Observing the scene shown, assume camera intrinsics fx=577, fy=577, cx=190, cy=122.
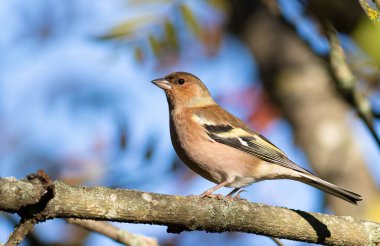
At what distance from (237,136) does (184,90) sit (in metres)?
1.14

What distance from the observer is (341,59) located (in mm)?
4742

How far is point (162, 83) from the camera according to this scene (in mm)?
7320

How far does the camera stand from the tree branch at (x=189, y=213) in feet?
10.9

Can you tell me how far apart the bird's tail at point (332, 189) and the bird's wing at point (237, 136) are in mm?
270

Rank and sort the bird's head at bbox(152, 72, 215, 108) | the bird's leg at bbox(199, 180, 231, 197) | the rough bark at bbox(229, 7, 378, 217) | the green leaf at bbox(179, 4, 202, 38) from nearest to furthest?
the bird's leg at bbox(199, 180, 231, 197), the green leaf at bbox(179, 4, 202, 38), the bird's head at bbox(152, 72, 215, 108), the rough bark at bbox(229, 7, 378, 217)

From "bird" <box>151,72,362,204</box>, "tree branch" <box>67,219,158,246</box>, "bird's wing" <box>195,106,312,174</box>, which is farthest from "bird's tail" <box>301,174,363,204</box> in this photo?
"tree branch" <box>67,219,158,246</box>

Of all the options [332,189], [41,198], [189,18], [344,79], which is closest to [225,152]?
[332,189]

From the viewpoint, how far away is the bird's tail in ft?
16.4

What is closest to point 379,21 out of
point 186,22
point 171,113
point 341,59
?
point 341,59

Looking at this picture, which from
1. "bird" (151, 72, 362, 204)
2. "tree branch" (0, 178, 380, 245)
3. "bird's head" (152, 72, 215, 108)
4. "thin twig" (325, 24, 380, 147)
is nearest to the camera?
"tree branch" (0, 178, 380, 245)

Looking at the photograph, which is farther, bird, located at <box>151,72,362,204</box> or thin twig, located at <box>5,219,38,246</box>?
bird, located at <box>151,72,362,204</box>

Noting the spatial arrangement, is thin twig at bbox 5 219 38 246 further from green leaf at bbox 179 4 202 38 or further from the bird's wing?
the bird's wing

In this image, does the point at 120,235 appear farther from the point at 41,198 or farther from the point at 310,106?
the point at 310,106

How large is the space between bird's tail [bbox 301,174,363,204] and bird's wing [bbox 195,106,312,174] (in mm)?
270
